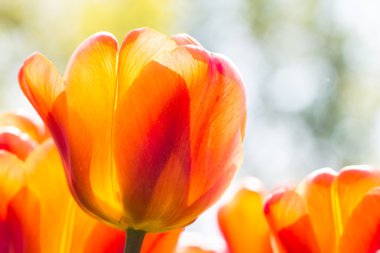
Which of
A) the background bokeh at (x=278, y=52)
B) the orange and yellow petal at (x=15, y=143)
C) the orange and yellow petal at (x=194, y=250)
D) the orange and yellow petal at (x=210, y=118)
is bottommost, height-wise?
the background bokeh at (x=278, y=52)

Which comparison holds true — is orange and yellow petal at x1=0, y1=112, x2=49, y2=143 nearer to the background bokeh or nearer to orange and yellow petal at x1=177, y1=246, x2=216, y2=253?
orange and yellow petal at x1=177, y1=246, x2=216, y2=253

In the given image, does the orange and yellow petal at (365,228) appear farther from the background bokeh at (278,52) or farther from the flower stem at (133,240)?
the background bokeh at (278,52)

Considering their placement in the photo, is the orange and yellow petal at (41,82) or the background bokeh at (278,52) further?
the background bokeh at (278,52)

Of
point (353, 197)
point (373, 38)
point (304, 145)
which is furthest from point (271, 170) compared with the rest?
point (353, 197)

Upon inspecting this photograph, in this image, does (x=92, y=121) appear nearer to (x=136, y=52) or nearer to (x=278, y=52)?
(x=136, y=52)

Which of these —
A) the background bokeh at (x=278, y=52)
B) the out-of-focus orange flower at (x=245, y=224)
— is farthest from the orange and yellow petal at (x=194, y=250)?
the background bokeh at (x=278, y=52)

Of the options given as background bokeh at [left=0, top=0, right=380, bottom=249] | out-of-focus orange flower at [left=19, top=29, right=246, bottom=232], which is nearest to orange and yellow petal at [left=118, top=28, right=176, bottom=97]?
out-of-focus orange flower at [left=19, top=29, right=246, bottom=232]

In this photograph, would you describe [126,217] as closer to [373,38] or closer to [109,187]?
[109,187]
